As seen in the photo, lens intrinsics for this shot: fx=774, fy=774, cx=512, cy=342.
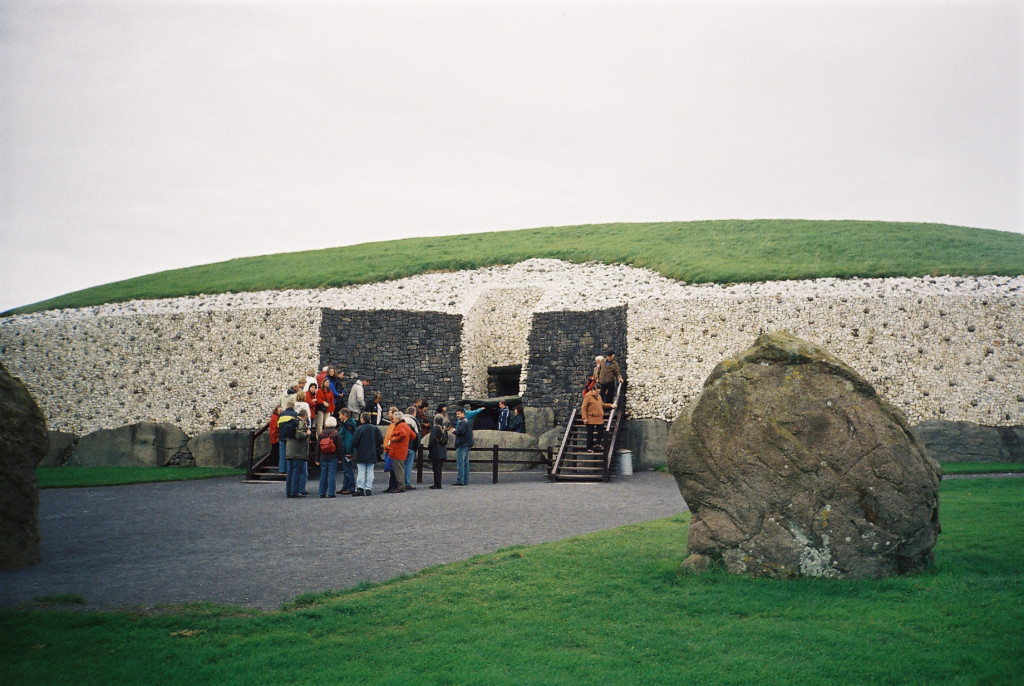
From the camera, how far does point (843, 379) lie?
751cm

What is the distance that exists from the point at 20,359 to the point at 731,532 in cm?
2689

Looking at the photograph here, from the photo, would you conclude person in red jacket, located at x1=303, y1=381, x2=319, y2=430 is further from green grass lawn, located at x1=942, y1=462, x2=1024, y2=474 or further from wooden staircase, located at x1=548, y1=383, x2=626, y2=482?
green grass lawn, located at x1=942, y1=462, x2=1024, y2=474

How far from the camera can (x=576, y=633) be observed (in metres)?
6.10

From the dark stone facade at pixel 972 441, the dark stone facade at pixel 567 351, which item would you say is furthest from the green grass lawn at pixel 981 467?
the dark stone facade at pixel 567 351

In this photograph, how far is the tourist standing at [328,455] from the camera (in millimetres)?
14461

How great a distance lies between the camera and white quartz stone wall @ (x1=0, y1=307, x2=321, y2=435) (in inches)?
920

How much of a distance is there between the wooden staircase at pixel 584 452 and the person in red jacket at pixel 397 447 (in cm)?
385

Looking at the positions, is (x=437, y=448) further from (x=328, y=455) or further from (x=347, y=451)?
(x=328, y=455)

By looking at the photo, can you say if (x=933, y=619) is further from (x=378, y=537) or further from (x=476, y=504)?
(x=476, y=504)

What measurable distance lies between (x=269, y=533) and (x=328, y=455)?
3956 millimetres

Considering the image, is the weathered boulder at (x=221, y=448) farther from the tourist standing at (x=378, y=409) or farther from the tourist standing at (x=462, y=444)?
the tourist standing at (x=462, y=444)

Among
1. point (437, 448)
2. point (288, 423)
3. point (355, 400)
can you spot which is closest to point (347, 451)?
point (288, 423)

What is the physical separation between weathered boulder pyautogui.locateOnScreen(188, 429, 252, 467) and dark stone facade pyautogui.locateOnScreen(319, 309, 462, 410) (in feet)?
10.3

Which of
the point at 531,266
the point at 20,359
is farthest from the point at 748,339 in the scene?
the point at 20,359
